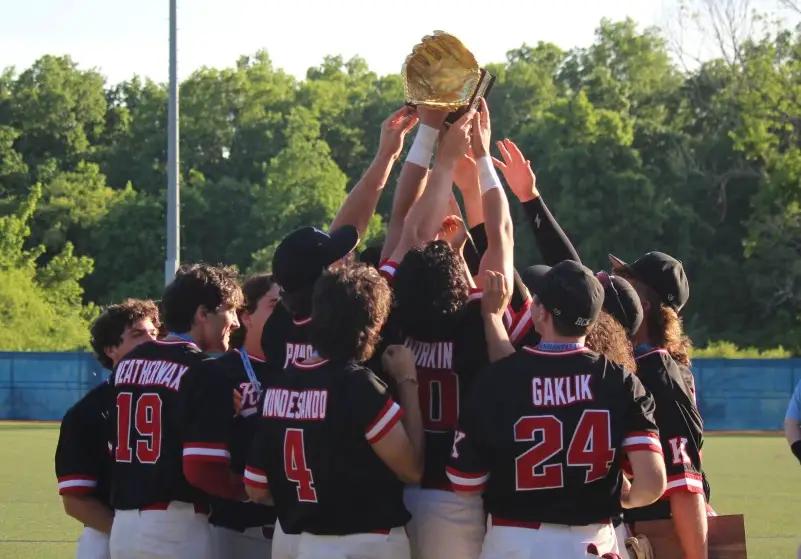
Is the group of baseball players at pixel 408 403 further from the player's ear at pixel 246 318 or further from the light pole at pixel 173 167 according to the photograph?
the light pole at pixel 173 167

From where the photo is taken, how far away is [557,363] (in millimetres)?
4168

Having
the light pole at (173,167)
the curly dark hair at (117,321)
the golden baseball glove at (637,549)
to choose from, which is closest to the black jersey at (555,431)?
the golden baseball glove at (637,549)

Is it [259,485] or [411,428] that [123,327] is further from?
[411,428]

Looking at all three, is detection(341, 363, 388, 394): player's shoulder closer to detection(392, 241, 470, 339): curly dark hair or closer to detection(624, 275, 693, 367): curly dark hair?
detection(392, 241, 470, 339): curly dark hair

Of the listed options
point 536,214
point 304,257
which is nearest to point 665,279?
point 536,214

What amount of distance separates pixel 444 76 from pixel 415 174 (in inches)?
16.8

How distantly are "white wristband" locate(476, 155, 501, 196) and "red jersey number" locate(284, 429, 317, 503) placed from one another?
4.35ft

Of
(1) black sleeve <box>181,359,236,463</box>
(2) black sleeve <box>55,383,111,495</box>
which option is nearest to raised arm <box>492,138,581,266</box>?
(1) black sleeve <box>181,359,236,463</box>

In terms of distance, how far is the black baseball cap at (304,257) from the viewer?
4684 millimetres

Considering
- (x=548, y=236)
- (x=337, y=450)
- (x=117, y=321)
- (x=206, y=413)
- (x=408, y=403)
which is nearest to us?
(x=337, y=450)

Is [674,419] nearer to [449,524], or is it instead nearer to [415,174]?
[449,524]

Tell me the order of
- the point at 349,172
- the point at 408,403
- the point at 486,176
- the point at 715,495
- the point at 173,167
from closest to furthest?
the point at 408,403 → the point at 486,176 → the point at 715,495 → the point at 173,167 → the point at 349,172

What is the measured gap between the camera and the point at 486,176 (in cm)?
498

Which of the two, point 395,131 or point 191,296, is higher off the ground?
point 395,131
